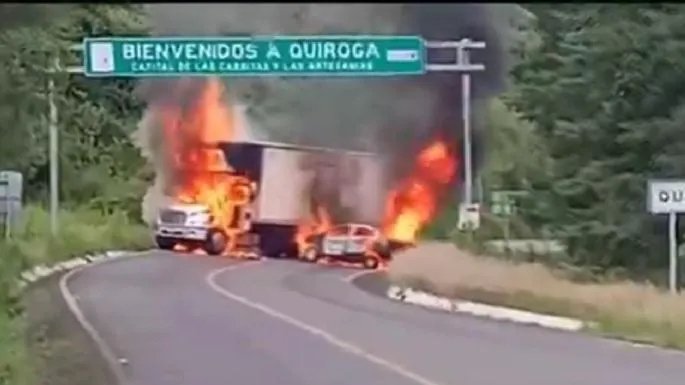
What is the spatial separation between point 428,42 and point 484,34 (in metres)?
4.92

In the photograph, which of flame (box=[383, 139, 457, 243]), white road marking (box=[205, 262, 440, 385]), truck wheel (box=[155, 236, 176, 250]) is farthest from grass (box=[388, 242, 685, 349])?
truck wheel (box=[155, 236, 176, 250])

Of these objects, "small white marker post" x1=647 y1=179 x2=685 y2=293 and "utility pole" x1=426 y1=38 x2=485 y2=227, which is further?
"utility pole" x1=426 y1=38 x2=485 y2=227

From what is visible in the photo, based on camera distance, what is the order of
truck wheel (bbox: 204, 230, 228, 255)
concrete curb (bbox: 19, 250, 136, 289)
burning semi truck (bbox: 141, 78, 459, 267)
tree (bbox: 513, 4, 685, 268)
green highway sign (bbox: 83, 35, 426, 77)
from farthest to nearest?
1. truck wheel (bbox: 204, 230, 228, 255)
2. burning semi truck (bbox: 141, 78, 459, 267)
3. concrete curb (bbox: 19, 250, 136, 289)
4. green highway sign (bbox: 83, 35, 426, 77)
5. tree (bbox: 513, 4, 685, 268)

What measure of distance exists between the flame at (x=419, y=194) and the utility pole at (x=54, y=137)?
959cm

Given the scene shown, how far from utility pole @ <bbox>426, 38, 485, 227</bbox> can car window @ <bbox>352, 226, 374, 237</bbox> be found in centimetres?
290

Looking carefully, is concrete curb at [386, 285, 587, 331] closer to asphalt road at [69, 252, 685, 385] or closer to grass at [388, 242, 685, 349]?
grass at [388, 242, 685, 349]

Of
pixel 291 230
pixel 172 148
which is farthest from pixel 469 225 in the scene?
pixel 172 148

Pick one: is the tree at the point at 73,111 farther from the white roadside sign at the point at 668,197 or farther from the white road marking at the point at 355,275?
the white roadside sign at the point at 668,197

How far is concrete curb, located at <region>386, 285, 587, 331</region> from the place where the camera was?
2990 cm

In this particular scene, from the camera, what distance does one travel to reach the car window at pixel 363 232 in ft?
173

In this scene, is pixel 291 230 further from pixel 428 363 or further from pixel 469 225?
pixel 428 363

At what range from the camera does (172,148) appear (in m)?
56.0

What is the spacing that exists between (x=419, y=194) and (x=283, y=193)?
5.17 m

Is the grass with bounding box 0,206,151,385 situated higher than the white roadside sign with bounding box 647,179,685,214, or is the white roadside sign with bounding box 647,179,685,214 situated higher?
the white roadside sign with bounding box 647,179,685,214
